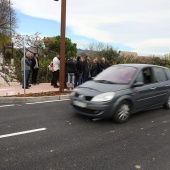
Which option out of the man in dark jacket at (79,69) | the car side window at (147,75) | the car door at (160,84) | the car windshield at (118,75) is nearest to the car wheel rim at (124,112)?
the car windshield at (118,75)

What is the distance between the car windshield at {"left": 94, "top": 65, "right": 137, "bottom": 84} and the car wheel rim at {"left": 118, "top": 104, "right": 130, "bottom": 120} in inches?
27.3

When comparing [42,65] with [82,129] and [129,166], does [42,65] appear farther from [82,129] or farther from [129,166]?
[129,166]

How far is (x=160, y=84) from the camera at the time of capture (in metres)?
6.86

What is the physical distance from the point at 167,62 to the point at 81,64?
17141 millimetres

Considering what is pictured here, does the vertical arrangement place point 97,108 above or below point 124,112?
above

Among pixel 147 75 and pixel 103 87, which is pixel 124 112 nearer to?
pixel 103 87

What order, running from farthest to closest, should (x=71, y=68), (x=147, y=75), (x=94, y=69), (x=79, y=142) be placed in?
(x=94, y=69), (x=71, y=68), (x=147, y=75), (x=79, y=142)

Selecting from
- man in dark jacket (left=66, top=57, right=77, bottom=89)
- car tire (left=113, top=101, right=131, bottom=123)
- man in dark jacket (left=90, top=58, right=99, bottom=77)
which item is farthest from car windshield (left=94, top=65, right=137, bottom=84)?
man in dark jacket (left=90, top=58, right=99, bottom=77)

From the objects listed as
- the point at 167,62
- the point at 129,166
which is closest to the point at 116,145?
the point at 129,166

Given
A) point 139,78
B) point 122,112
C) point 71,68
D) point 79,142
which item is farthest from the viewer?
point 71,68

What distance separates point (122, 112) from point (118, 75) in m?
1.16

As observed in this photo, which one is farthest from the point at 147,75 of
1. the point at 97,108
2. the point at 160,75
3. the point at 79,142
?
the point at 79,142

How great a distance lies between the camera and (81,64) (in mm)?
11281

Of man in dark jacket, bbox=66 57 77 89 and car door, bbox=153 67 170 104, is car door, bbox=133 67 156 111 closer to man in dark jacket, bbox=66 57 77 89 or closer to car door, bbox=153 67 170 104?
car door, bbox=153 67 170 104
